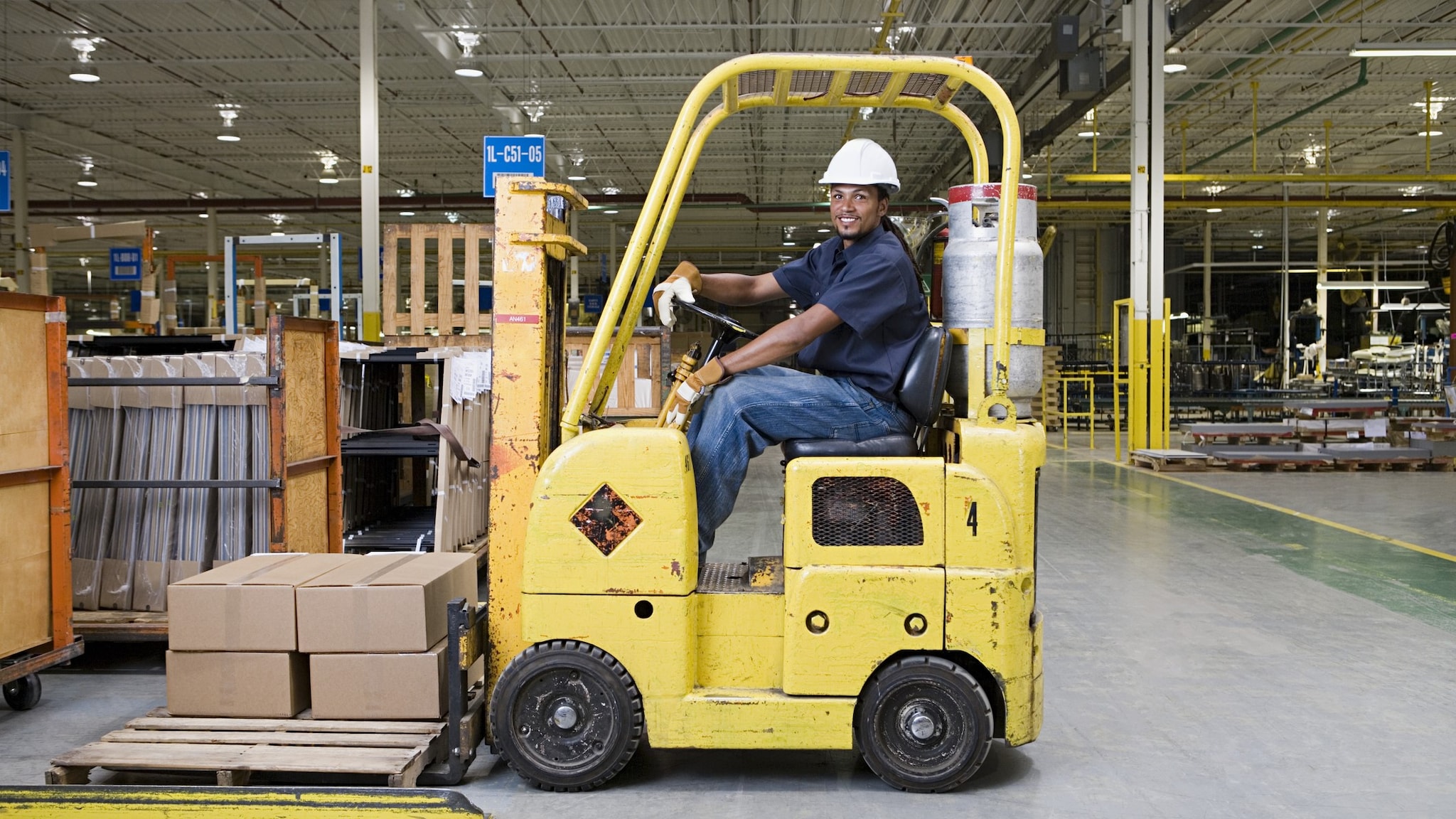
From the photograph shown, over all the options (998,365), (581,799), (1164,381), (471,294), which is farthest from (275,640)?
(1164,381)

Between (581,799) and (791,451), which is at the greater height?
(791,451)

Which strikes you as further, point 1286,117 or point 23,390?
point 1286,117

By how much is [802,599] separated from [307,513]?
9.90 feet

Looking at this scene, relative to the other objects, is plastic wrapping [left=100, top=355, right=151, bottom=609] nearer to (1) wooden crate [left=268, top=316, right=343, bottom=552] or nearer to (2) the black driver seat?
(1) wooden crate [left=268, top=316, right=343, bottom=552]

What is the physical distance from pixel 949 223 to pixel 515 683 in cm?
212

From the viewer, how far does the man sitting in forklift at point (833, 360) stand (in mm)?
3307

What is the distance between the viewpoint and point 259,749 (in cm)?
333

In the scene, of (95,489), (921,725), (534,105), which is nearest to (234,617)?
(95,489)

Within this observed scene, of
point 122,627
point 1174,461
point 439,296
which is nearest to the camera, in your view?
point 122,627

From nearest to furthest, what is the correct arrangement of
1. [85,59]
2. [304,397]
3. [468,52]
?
[304,397] < [468,52] < [85,59]

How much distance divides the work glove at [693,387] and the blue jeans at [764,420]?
0.10 m

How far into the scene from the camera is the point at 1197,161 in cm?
2458

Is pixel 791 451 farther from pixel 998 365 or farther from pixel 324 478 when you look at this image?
pixel 324 478

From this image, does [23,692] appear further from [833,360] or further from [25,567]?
[833,360]
